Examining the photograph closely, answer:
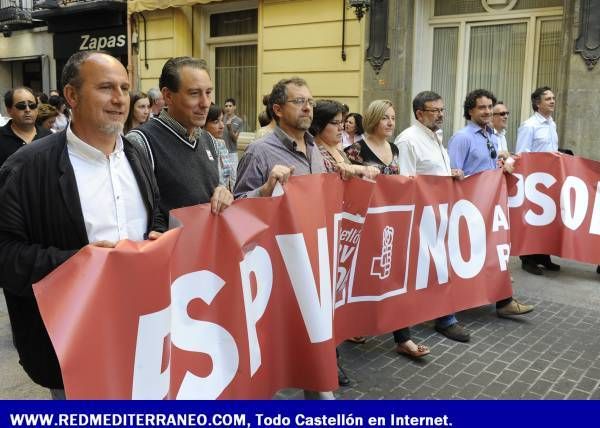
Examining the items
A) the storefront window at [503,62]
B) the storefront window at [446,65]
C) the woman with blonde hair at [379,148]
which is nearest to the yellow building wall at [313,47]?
the storefront window at [446,65]

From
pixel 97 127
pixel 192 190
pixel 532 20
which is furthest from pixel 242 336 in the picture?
pixel 532 20

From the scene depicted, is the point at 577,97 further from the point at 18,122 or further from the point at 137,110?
the point at 18,122

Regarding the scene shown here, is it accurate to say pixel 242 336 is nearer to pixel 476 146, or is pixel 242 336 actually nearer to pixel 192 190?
pixel 192 190

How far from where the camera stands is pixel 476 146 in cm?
555

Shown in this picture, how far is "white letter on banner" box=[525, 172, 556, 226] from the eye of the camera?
5.74 meters

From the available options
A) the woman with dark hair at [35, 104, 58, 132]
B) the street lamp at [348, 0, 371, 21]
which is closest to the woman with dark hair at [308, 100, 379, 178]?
the woman with dark hair at [35, 104, 58, 132]

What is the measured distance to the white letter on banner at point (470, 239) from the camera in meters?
4.71

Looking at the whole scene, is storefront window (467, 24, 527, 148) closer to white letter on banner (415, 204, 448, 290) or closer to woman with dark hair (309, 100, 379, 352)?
white letter on banner (415, 204, 448, 290)

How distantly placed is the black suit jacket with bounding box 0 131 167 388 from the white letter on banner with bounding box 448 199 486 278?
317 centimetres

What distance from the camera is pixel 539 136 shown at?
23.4 feet

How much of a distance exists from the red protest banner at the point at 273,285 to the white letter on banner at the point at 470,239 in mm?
13

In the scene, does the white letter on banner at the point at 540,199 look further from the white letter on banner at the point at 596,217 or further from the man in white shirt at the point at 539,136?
the man in white shirt at the point at 539,136

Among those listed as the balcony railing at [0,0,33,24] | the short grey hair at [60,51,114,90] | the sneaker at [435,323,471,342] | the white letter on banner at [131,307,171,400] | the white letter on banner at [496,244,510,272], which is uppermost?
Answer: the balcony railing at [0,0,33,24]

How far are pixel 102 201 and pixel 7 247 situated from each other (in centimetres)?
38
